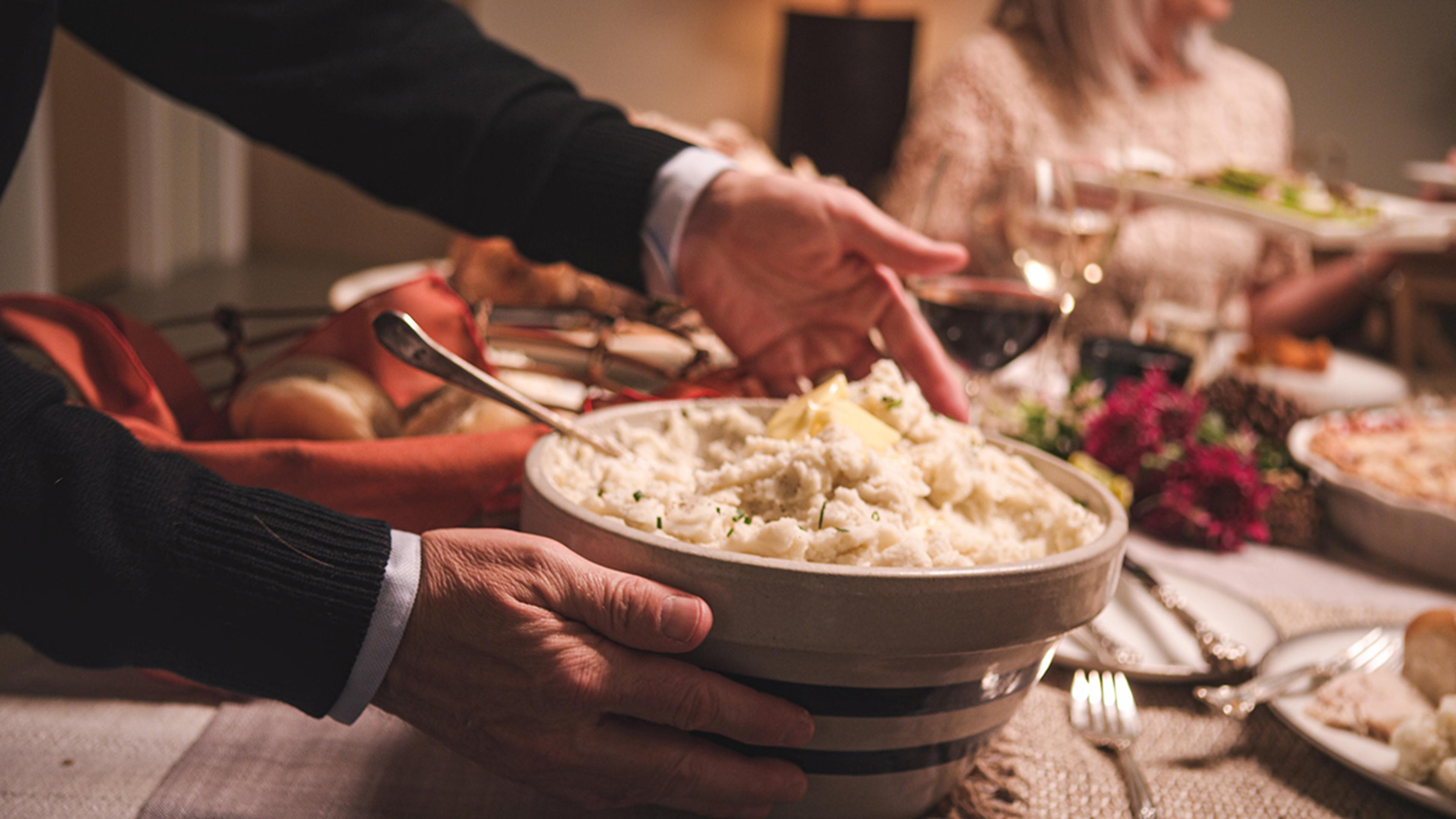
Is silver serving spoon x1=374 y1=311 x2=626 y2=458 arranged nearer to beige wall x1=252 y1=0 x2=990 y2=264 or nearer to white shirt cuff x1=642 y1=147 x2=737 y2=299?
white shirt cuff x1=642 y1=147 x2=737 y2=299

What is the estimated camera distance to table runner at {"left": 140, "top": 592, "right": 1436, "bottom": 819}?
23.8 inches

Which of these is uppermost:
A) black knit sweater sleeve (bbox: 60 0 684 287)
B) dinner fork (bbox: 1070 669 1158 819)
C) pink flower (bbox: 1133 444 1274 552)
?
black knit sweater sleeve (bbox: 60 0 684 287)

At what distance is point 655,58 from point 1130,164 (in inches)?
148

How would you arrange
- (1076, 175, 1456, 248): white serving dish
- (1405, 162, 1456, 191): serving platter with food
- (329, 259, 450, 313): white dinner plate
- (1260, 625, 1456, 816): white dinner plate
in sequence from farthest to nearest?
(1405, 162, 1456, 191): serving platter with food < (1076, 175, 1456, 248): white serving dish < (329, 259, 450, 313): white dinner plate < (1260, 625, 1456, 816): white dinner plate

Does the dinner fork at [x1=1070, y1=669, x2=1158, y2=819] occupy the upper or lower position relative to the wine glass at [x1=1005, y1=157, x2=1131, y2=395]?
lower

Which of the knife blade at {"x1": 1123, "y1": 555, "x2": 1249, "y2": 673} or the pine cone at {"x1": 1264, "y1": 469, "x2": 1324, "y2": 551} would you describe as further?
the pine cone at {"x1": 1264, "y1": 469, "x2": 1324, "y2": 551}

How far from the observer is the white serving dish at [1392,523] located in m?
1.05

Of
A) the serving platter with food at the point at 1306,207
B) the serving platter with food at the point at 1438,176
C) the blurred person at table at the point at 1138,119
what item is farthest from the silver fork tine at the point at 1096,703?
A: the serving platter with food at the point at 1438,176

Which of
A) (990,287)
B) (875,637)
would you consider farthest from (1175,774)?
(990,287)

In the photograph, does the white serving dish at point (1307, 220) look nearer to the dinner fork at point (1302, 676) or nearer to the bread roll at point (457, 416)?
the dinner fork at point (1302, 676)

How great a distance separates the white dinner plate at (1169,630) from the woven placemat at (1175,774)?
3cm

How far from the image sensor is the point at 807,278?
1056 mm

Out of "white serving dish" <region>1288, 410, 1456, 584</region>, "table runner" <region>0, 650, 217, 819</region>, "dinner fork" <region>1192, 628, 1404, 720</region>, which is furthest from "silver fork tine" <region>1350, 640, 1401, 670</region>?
"table runner" <region>0, 650, 217, 819</region>

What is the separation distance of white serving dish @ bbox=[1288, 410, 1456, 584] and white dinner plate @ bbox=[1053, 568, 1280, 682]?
0.99 feet
